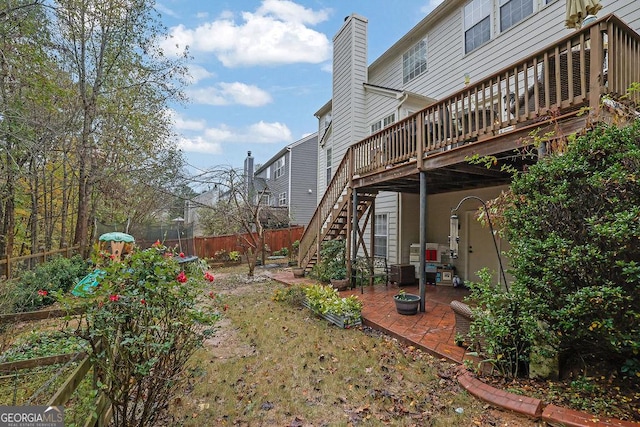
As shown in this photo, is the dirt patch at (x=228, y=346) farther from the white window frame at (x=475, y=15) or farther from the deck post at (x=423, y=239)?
the white window frame at (x=475, y=15)

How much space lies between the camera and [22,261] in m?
7.41

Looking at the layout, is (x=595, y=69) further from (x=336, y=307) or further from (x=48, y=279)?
(x=48, y=279)

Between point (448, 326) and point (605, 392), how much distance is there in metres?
2.20

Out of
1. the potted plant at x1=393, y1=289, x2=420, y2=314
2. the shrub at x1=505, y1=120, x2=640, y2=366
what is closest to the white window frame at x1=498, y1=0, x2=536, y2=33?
the shrub at x1=505, y1=120, x2=640, y2=366

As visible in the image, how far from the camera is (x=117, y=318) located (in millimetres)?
2221

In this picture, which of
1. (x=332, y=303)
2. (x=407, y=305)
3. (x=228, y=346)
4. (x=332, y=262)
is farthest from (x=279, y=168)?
(x=228, y=346)

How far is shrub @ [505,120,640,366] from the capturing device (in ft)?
8.32

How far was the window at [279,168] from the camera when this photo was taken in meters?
21.8

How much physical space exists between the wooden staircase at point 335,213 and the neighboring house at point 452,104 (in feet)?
0.13

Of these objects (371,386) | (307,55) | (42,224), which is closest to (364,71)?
(307,55)

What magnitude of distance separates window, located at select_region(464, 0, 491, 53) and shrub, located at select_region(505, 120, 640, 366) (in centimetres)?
557

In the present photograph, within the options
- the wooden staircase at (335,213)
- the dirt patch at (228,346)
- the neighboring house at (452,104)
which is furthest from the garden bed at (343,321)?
the wooden staircase at (335,213)

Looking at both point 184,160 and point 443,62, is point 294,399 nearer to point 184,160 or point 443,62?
point 443,62

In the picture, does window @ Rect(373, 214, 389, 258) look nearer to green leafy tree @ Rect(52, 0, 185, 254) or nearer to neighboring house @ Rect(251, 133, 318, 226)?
green leafy tree @ Rect(52, 0, 185, 254)
